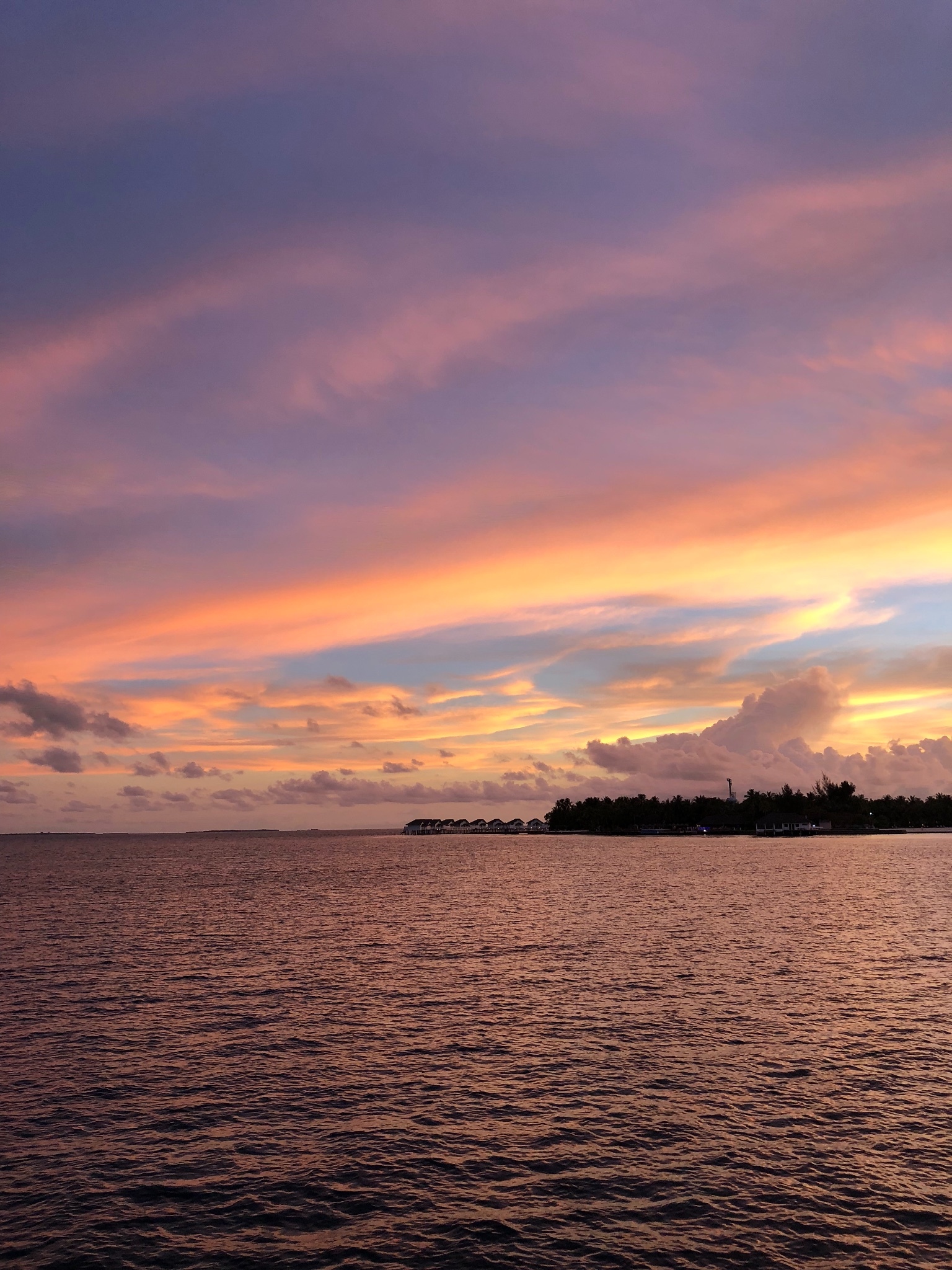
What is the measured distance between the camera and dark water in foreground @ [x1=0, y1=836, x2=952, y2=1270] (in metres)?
25.9

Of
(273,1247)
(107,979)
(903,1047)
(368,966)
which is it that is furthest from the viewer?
(368,966)

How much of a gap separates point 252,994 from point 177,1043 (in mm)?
12306

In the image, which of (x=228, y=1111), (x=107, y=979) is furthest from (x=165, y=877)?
(x=228, y=1111)

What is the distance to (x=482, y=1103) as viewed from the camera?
36.9m

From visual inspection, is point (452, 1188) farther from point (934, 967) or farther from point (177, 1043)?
point (934, 967)

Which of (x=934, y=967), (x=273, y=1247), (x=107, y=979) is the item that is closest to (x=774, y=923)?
(x=934, y=967)

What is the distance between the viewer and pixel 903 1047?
144 ft

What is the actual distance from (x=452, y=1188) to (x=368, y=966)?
41.6 m

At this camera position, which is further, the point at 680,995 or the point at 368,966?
the point at 368,966

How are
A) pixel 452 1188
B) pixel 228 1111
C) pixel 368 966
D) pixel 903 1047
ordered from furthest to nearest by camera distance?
pixel 368 966
pixel 903 1047
pixel 228 1111
pixel 452 1188

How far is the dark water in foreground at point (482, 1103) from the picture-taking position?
84.9 feet

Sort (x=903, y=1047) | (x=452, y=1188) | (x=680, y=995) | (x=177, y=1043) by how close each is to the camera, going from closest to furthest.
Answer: (x=452, y=1188)
(x=903, y=1047)
(x=177, y=1043)
(x=680, y=995)

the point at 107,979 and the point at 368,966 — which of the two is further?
the point at 368,966

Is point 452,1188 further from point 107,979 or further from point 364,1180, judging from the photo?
point 107,979
